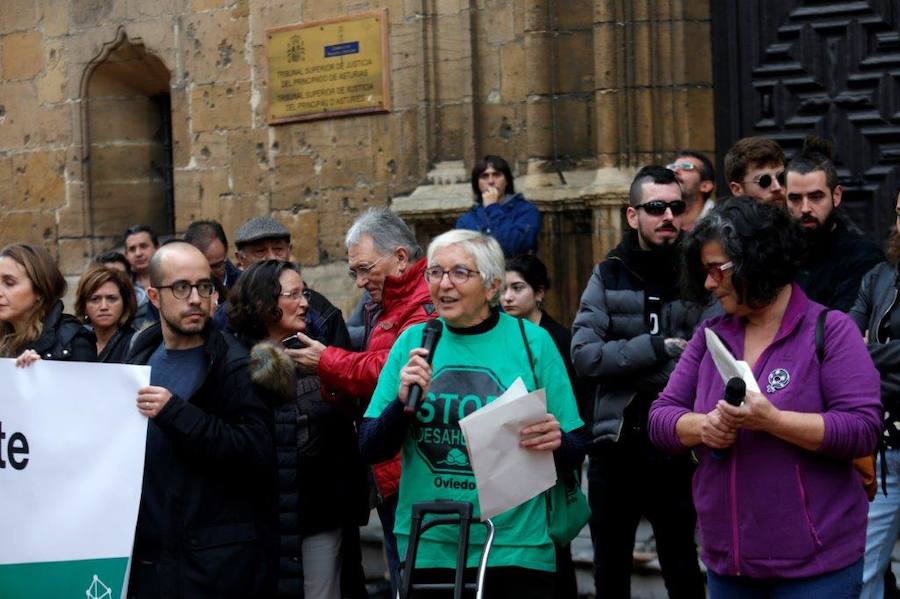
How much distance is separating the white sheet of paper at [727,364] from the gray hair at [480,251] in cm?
92

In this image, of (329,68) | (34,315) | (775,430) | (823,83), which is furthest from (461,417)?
(329,68)

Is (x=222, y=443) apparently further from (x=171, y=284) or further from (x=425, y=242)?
(x=425, y=242)

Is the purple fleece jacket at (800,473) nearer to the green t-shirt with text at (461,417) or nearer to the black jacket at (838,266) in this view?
the green t-shirt with text at (461,417)

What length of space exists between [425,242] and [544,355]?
5.26m

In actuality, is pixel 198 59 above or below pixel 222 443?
above

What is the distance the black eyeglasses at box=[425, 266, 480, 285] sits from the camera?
5012mm

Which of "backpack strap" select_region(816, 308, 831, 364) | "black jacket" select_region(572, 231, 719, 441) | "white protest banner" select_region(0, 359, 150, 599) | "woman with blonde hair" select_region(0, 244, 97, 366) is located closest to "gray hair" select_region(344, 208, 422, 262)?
"black jacket" select_region(572, 231, 719, 441)

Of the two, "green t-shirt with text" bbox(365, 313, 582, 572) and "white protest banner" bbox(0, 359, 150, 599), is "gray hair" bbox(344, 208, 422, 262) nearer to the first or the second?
"green t-shirt with text" bbox(365, 313, 582, 572)

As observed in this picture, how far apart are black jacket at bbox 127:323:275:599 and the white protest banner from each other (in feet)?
0.37

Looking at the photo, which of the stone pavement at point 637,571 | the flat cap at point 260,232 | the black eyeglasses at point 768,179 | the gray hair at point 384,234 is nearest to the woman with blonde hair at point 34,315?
the gray hair at point 384,234

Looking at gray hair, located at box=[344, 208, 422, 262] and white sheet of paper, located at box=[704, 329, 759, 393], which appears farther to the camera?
gray hair, located at box=[344, 208, 422, 262]

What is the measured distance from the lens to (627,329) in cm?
611

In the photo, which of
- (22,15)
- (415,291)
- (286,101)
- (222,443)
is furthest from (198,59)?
(222,443)

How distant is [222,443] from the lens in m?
5.01
